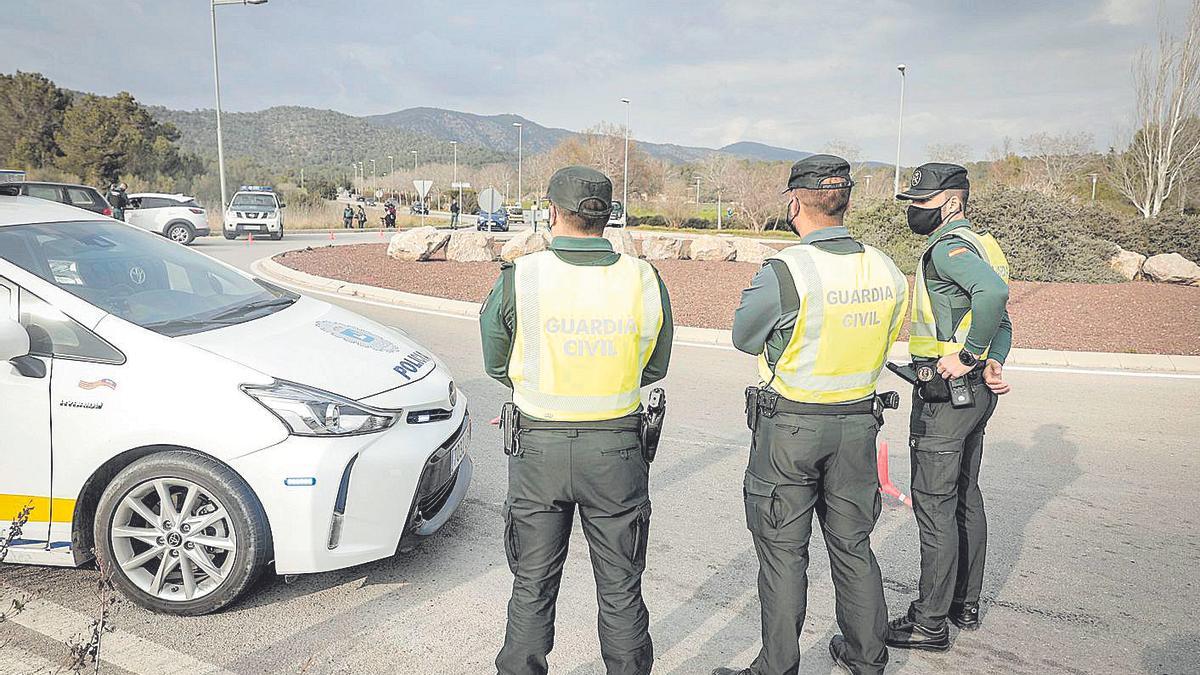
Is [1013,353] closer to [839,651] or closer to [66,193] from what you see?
[839,651]

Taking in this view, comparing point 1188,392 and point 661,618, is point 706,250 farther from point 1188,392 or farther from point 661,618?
point 661,618

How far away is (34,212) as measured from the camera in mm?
3939

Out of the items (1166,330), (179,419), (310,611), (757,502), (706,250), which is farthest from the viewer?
(706,250)

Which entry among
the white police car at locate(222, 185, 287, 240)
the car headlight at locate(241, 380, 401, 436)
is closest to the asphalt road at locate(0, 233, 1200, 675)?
the car headlight at locate(241, 380, 401, 436)

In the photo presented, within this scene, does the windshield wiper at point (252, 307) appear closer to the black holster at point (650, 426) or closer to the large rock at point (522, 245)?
the black holster at point (650, 426)

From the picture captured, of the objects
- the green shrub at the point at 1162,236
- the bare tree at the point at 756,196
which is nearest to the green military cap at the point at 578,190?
the green shrub at the point at 1162,236

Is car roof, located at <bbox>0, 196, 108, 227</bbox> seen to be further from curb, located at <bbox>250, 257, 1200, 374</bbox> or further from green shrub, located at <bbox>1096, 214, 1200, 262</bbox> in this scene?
green shrub, located at <bbox>1096, 214, 1200, 262</bbox>

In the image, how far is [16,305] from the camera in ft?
10.8

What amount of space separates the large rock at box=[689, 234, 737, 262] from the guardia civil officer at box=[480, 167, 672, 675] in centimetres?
1751

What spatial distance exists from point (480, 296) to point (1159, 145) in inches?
1166

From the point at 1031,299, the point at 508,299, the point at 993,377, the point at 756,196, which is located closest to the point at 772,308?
the point at 508,299

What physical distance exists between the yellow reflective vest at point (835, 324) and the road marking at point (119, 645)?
2.36 m

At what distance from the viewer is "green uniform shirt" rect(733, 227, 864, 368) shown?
8.88ft

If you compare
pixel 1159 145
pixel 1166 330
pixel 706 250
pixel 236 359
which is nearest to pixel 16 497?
pixel 236 359
